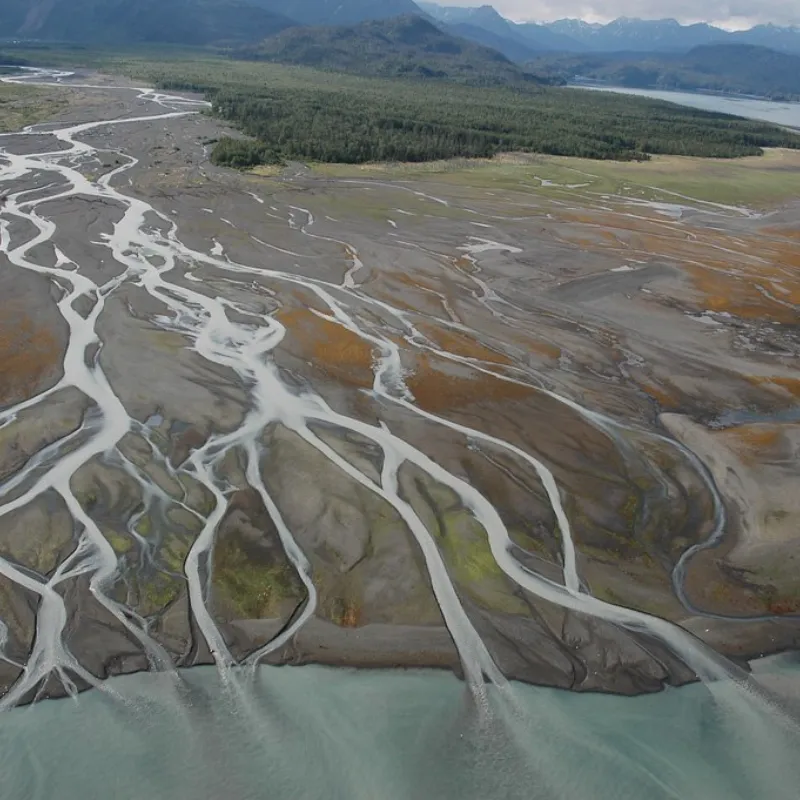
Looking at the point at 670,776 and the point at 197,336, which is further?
the point at 197,336

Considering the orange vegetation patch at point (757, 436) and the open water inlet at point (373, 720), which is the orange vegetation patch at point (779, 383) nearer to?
the orange vegetation patch at point (757, 436)

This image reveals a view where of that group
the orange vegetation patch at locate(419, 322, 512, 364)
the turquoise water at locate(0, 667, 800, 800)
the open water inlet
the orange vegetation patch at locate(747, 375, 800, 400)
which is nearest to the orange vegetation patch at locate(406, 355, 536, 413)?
the orange vegetation patch at locate(419, 322, 512, 364)

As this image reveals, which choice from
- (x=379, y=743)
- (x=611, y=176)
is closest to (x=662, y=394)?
(x=379, y=743)

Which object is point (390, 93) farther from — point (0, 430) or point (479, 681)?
point (479, 681)

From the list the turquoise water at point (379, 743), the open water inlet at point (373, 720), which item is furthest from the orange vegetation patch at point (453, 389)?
the turquoise water at point (379, 743)

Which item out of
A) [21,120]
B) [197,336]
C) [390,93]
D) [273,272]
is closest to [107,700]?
[197,336]

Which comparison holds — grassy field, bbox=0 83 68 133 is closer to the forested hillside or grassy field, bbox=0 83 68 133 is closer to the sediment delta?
the forested hillside

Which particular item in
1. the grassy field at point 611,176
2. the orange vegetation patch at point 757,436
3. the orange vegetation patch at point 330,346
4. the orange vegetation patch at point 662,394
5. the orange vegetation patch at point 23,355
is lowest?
the orange vegetation patch at point 23,355
